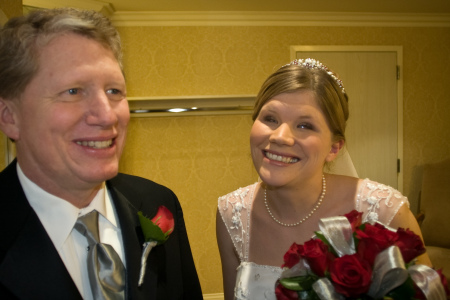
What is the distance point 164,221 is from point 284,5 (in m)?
4.15

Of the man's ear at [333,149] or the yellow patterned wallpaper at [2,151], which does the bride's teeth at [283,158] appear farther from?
the yellow patterned wallpaper at [2,151]

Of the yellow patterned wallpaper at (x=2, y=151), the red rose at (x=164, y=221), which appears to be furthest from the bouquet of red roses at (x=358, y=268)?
the yellow patterned wallpaper at (x=2, y=151)

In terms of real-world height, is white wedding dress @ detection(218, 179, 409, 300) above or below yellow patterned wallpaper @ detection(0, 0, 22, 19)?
below

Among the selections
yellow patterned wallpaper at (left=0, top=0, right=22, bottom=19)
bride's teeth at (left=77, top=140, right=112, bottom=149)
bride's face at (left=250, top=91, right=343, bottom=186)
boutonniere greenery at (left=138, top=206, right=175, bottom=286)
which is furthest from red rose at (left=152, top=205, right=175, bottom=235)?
yellow patterned wallpaper at (left=0, top=0, right=22, bottom=19)

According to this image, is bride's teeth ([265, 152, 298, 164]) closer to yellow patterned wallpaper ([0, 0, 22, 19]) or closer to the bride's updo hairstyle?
the bride's updo hairstyle

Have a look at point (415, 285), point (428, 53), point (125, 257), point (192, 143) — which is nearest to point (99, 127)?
point (125, 257)

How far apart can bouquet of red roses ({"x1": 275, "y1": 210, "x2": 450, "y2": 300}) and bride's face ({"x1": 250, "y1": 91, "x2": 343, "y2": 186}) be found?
60cm

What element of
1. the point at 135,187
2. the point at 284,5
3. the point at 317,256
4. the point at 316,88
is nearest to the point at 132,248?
the point at 135,187

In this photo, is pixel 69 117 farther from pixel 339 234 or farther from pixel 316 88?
pixel 316 88

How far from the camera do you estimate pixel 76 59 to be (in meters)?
1.14

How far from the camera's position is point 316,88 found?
182 cm

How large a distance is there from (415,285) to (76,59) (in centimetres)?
104

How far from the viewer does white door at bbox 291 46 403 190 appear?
5.37 meters

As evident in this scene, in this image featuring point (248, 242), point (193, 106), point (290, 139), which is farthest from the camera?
point (193, 106)
